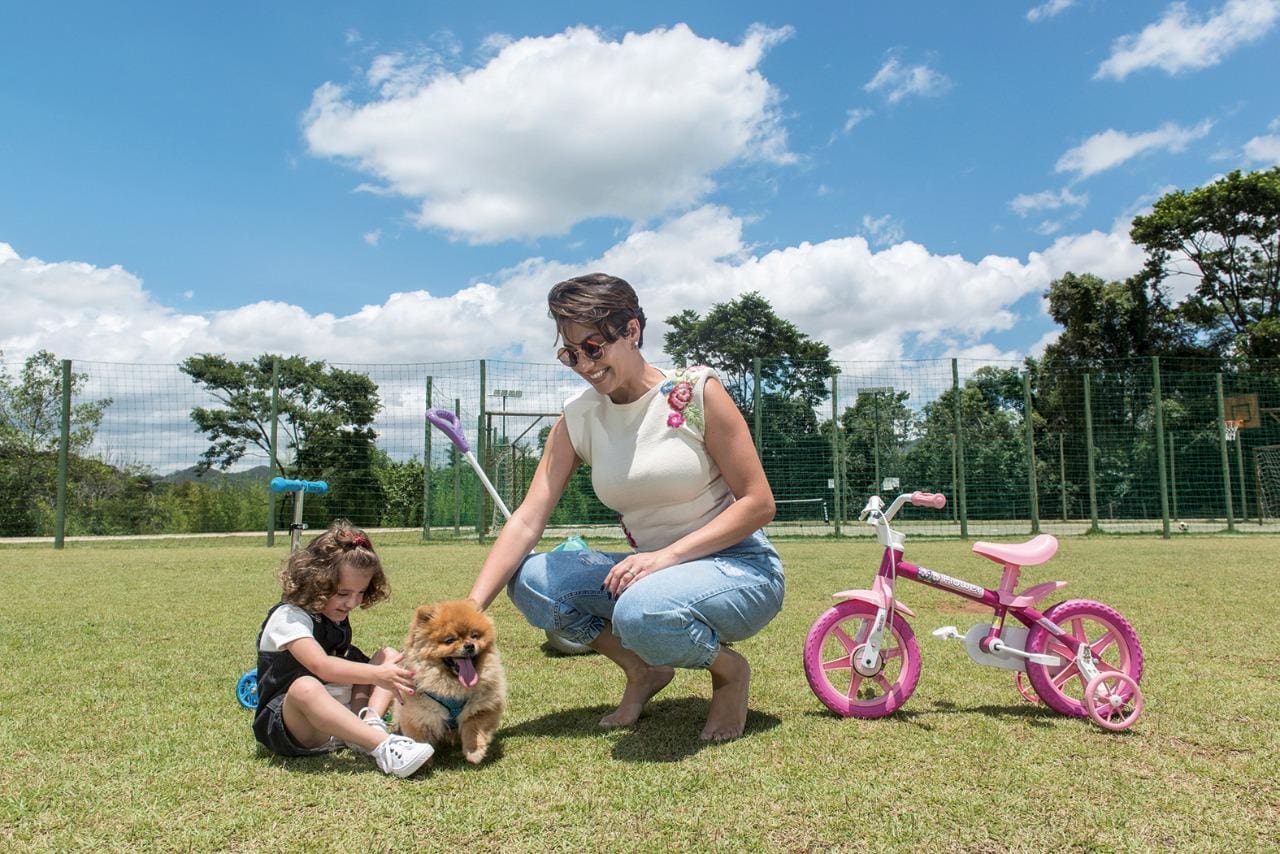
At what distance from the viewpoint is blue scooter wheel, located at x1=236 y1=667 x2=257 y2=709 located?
287cm

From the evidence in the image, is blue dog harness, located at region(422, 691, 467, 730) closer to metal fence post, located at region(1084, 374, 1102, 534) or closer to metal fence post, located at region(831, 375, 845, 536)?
metal fence post, located at region(831, 375, 845, 536)

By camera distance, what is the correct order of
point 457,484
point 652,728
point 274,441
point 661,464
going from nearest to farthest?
point 661,464, point 652,728, point 274,441, point 457,484

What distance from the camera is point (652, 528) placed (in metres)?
2.61

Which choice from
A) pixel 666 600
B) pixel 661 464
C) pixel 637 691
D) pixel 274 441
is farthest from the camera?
pixel 274 441

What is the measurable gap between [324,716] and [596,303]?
1.33 metres

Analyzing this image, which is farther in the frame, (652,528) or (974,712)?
(974,712)

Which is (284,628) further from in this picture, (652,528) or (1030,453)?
(1030,453)

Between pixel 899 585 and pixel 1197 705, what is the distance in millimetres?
3295

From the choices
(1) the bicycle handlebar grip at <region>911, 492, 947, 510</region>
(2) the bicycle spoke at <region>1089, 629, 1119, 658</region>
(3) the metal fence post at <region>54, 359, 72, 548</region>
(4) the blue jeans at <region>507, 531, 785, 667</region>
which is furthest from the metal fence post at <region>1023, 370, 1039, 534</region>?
(3) the metal fence post at <region>54, 359, 72, 548</region>

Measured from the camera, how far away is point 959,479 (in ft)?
39.1

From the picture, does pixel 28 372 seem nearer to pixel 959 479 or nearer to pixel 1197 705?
pixel 959 479

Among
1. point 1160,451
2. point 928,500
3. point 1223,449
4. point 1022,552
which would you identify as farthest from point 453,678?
point 1223,449

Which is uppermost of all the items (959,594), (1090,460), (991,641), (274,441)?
(274,441)

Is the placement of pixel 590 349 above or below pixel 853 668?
above
